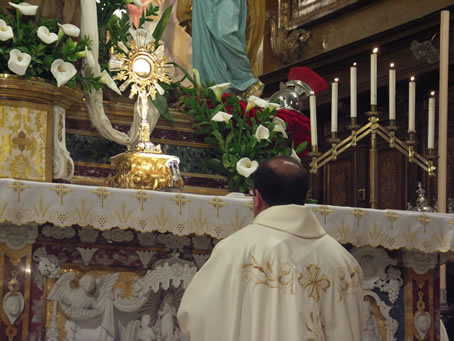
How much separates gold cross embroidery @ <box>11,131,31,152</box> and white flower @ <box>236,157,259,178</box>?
1.16 meters

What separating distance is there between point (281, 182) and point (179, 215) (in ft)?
3.08

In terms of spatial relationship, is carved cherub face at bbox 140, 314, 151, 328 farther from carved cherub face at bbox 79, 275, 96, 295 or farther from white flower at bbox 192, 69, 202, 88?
white flower at bbox 192, 69, 202, 88

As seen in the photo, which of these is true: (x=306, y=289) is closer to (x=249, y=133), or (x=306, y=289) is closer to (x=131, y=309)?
(x=131, y=309)

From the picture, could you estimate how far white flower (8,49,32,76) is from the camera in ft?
14.7

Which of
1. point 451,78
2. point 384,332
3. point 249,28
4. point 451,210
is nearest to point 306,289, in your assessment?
point 384,332

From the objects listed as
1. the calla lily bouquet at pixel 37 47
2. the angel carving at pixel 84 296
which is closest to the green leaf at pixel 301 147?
the calla lily bouquet at pixel 37 47

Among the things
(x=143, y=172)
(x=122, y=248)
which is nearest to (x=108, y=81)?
(x=143, y=172)

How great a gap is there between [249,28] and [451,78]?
8.70 feet

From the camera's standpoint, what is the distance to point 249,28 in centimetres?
609

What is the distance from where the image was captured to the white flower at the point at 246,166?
16.6ft

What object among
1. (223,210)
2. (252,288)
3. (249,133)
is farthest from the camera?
(249,133)

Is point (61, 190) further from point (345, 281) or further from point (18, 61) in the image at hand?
point (345, 281)

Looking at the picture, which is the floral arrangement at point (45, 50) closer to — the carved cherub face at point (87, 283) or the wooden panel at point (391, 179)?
the carved cherub face at point (87, 283)

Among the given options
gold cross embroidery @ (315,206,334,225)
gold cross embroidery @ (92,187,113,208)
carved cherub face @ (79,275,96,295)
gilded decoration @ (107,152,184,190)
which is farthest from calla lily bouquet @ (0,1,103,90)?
gold cross embroidery @ (315,206,334,225)
